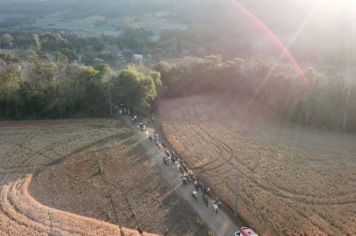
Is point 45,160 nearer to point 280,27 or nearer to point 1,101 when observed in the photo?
point 1,101

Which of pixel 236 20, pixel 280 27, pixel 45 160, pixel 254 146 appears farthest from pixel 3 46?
pixel 254 146

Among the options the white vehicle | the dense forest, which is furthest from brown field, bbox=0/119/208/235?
the dense forest

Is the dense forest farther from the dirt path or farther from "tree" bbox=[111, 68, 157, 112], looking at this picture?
the dirt path


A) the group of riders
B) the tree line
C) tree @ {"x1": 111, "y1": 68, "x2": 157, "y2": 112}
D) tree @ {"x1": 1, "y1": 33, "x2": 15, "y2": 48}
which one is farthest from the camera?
tree @ {"x1": 1, "y1": 33, "x2": 15, "y2": 48}

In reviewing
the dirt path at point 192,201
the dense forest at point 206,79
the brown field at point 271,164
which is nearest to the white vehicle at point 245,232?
the dirt path at point 192,201

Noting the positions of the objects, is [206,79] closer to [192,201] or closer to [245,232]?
[192,201]

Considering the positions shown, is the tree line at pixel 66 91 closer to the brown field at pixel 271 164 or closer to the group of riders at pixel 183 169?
the brown field at pixel 271 164
